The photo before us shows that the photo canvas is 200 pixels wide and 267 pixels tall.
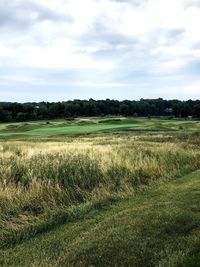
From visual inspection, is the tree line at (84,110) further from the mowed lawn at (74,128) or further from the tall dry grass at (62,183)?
the tall dry grass at (62,183)

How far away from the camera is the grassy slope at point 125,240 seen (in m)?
6.35

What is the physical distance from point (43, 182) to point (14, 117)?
376 ft

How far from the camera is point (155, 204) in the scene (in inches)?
374

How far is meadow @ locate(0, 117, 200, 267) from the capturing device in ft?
21.7

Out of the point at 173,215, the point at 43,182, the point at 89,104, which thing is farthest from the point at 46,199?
the point at 89,104

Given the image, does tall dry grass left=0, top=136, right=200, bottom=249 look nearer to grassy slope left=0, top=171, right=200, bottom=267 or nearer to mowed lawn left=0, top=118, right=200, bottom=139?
grassy slope left=0, top=171, right=200, bottom=267

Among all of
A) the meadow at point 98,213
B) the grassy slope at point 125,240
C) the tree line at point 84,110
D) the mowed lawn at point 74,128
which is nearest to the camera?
the grassy slope at point 125,240

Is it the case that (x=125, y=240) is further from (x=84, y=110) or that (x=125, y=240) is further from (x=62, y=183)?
(x=84, y=110)

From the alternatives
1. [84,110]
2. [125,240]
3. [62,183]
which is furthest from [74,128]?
[84,110]

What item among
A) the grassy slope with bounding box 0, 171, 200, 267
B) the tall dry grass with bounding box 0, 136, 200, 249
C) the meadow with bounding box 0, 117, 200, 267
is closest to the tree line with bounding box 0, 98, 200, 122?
the tall dry grass with bounding box 0, 136, 200, 249

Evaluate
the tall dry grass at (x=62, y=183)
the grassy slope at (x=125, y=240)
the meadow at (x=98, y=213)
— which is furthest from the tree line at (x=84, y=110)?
the grassy slope at (x=125, y=240)

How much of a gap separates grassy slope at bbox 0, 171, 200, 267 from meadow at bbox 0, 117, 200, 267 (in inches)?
0.6

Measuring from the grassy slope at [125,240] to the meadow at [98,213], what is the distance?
0.6 inches

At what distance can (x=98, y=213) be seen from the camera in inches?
365
